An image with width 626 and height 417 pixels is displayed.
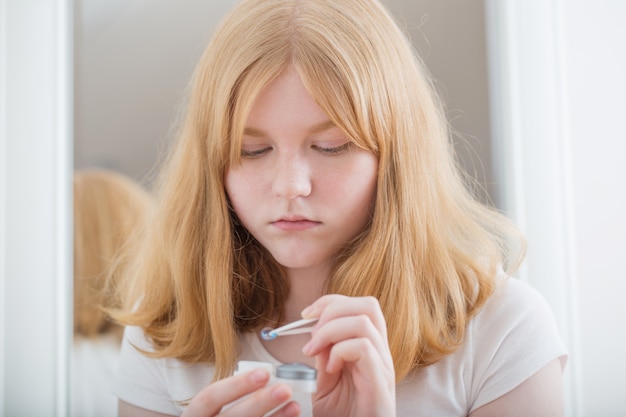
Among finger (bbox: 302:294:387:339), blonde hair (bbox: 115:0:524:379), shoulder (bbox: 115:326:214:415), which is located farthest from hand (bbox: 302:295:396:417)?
shoulder (bbox: 115:326:214:415)

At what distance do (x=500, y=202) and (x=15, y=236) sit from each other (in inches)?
26.0

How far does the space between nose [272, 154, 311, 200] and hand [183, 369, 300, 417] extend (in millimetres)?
183

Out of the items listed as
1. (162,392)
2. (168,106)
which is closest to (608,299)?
(162,392)

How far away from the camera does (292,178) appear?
62 centimetres

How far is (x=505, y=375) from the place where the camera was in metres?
0.65

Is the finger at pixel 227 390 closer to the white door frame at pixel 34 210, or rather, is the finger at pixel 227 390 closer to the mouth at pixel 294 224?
the mouth at pixel 294 224

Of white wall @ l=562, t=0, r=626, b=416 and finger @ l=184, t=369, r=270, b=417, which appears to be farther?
white wall @ l=562, t=0, r=626, b=416

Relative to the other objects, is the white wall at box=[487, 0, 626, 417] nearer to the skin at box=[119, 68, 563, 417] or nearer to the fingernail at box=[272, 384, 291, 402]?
the skin at box=[119, 68, 563, 417]

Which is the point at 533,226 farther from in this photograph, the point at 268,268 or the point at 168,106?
the point at 168,106

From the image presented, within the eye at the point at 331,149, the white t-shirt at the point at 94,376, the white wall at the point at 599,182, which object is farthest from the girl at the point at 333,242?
the white t-shirt at the point at 94,376

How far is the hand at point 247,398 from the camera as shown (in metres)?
0.51

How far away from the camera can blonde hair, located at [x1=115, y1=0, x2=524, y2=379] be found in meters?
0.64

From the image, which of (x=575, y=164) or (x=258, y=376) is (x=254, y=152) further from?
(x=575, y=164)

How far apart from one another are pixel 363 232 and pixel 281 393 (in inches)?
9.4
